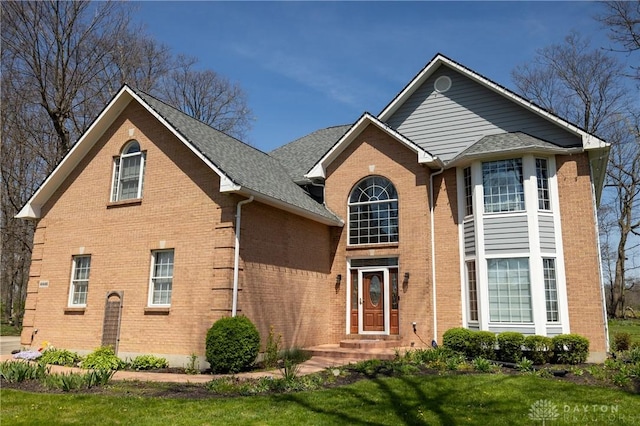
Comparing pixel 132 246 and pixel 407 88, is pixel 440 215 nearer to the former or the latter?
pixel 407 88

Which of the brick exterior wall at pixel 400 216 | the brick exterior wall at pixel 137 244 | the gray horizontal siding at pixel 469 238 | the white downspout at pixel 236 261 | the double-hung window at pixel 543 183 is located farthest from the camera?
the brick exterior wall at pixel 400 216

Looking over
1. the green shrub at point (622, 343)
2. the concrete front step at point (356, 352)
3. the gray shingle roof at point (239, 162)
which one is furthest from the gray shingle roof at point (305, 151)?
the green shrub at point (622, 343)

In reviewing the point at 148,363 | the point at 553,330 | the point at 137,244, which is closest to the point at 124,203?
Result: the point at 137,244

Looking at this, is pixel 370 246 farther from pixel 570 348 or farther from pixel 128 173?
pixel 128 173

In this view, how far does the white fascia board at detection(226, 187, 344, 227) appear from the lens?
12.3 metres

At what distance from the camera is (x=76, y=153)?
15547mm

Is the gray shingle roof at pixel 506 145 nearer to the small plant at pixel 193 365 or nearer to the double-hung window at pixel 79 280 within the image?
the small plant at pixel 193 365

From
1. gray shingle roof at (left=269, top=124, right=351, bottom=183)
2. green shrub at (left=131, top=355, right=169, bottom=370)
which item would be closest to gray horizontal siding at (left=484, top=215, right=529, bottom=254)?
gray shingle roof at (left=269, top=124, right=351, bottom=183)

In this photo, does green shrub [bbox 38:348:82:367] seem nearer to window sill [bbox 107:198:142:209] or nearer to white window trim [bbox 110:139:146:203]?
window sill [bbox 107:198:142:209]

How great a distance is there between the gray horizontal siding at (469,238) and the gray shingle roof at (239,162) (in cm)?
429

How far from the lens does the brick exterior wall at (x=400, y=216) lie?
14922 millimetres

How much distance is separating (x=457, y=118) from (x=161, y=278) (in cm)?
1083

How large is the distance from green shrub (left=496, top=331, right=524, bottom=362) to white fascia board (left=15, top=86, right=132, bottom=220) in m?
13.0

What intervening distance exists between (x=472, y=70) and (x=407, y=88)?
2231mm
